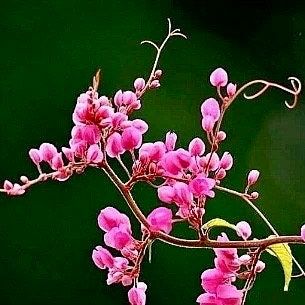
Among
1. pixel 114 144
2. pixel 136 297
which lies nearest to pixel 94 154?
pixel 114 144

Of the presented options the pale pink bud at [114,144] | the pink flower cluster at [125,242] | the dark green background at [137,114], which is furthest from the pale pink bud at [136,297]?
the dark green background at [137,114]

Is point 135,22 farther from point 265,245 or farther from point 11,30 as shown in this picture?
point 265,245

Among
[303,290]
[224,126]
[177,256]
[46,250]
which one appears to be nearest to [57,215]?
[46,250]

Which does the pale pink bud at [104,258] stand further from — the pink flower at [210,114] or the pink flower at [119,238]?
the pink flower at [210,114]

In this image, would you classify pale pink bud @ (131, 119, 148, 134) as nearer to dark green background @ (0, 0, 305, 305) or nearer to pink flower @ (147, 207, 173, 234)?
pink flower @ (147, 207, 173, 234)

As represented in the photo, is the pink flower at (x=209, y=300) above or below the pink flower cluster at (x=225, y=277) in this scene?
below

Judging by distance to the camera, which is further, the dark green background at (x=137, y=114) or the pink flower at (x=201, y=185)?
the dark green background at (x=137, y=114)
